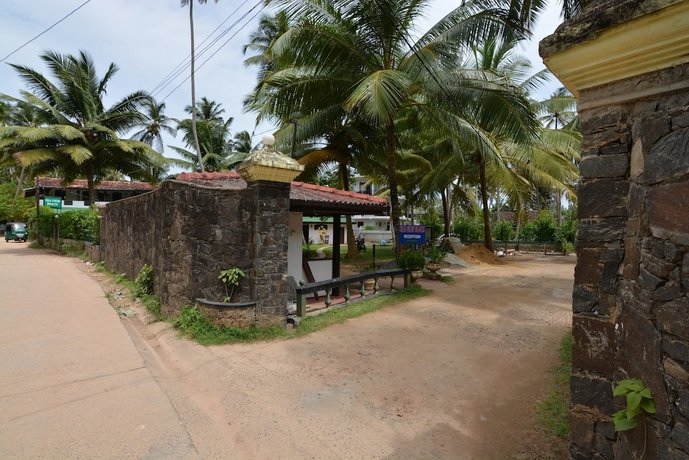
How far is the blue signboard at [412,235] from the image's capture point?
A: 10969 millimetres

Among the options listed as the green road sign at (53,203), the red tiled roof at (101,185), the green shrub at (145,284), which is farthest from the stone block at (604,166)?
the red tiled roof at (101,185)

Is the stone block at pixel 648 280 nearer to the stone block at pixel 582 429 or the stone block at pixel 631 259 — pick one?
the stone block at pixel 631 259

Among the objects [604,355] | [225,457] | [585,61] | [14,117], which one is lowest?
[225,457]

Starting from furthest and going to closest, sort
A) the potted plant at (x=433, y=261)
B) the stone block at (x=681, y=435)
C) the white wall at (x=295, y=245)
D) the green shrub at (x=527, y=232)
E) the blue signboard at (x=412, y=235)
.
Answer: the green shrub at (x=527, y=232) → the potted plant at (x=433, y=261) → the blue signboard at (x=412, y=235) → the white wall at (x=295, y=245) → the stone block at (x=681, y=435)

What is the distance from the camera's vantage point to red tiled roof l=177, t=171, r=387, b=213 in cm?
685

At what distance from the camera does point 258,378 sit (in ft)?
13.8

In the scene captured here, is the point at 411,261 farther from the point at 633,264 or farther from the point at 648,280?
the point at 648,280

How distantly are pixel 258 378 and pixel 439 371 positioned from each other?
224 centimetres

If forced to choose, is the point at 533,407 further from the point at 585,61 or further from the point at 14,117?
the point at 14,117

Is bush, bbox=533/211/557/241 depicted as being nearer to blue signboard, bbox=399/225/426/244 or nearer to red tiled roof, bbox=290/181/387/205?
blue signboard, bbox=399/225/426/244

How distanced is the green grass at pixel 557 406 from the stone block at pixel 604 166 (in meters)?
Result: 2.33

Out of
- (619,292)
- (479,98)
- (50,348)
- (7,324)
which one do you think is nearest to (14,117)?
(7,324)

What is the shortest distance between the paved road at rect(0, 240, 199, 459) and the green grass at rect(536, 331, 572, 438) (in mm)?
3111

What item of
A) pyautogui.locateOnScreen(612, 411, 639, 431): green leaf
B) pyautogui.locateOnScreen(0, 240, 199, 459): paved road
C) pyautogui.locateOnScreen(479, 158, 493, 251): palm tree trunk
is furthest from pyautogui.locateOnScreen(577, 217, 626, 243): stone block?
pyautogui.locateOnScreen(479, 158, 493, 251): palm tree trunk
